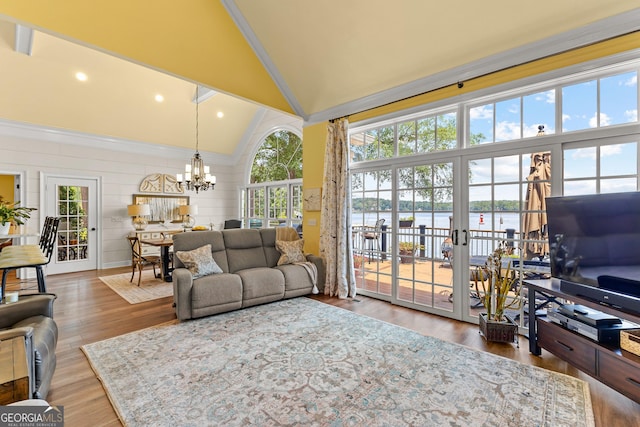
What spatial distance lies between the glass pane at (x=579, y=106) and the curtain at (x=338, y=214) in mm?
2488

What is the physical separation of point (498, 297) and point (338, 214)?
7.48 feet

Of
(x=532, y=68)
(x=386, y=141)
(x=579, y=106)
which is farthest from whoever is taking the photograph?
(x=386, y=141)

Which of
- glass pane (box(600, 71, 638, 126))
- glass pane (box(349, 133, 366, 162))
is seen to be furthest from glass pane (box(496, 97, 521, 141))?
glass pane (box(349, 133, 366, 162))

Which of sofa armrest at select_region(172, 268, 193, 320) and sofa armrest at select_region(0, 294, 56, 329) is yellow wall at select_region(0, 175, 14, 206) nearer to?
sofa armrest at select_region(172, 268, 193, 320)

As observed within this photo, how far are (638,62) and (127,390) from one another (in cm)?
473

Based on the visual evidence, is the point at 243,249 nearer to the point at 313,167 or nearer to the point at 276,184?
the point at 313,167

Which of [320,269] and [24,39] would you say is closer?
[24,39]

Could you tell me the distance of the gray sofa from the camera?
10.8 feet

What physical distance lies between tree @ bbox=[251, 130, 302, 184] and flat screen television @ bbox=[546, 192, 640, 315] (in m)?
4.97

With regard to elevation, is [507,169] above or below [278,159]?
below

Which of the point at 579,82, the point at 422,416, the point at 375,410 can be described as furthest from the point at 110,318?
the point at 579,82

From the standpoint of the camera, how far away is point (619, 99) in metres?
2.47

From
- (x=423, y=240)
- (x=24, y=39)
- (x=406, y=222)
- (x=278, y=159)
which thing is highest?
(x=24, y=39)

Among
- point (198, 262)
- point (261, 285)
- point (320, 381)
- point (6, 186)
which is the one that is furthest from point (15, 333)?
point (6, 186)
